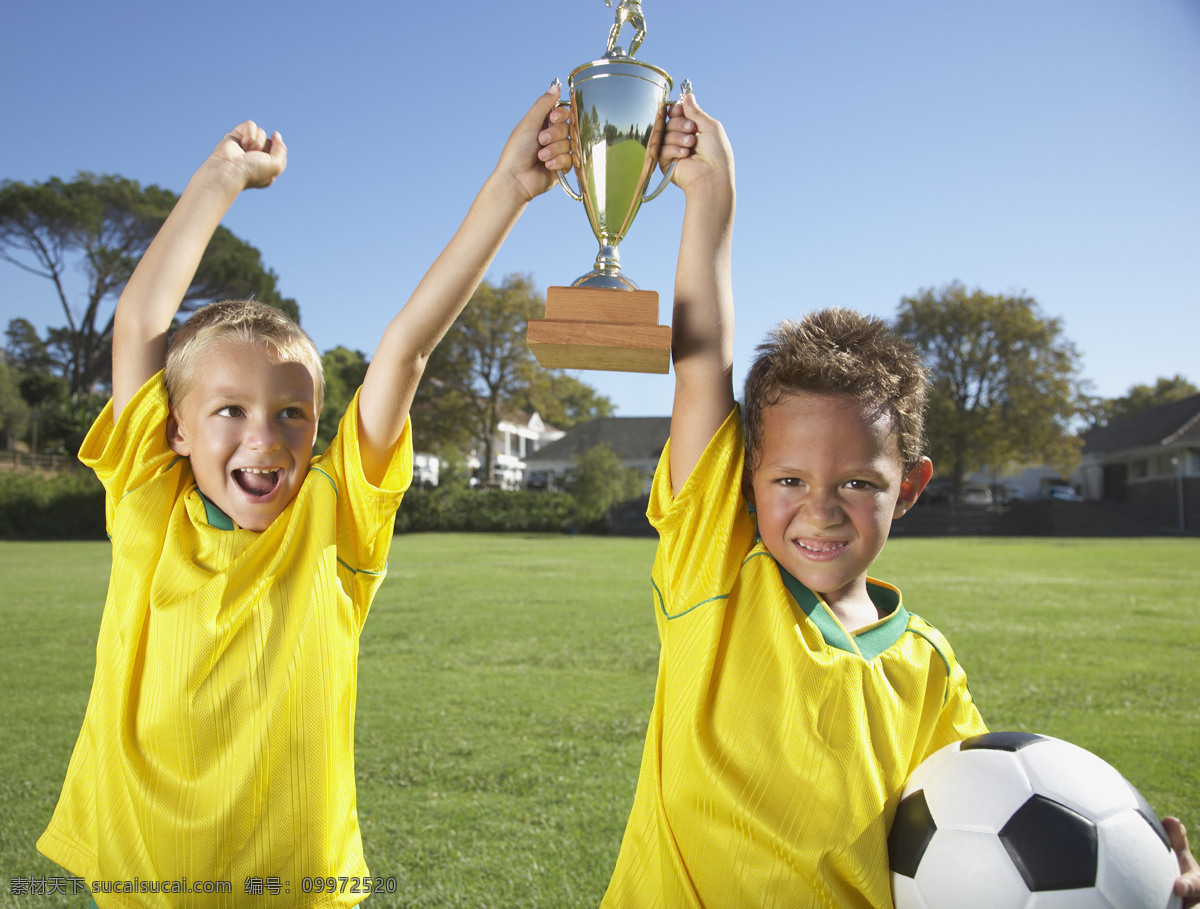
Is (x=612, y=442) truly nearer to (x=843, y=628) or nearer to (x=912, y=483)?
(x=912, y=483)

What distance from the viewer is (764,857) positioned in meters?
1.44

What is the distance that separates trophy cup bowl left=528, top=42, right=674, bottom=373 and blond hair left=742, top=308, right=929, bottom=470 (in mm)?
234

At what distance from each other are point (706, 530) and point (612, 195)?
32.3 inches

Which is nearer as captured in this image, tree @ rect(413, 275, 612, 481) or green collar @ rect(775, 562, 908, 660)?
green collar @ rect(775, 562, 908, 660)

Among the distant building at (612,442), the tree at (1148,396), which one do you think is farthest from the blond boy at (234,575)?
the tree at (1148,396)

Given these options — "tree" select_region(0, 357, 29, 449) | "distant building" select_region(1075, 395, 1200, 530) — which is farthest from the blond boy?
"tree" select_region(0, 357, 29, 449)

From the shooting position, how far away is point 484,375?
40156 mm

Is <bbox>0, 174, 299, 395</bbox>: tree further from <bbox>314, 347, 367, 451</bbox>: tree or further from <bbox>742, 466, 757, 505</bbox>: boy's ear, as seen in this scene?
<bbox>742, 466, 757, 505</bbox>: boy's ear

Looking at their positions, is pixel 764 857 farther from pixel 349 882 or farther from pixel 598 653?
pixel 598 653

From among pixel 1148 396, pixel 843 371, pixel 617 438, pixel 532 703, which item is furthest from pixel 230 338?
pixel 1148 396

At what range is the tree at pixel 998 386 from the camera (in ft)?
115

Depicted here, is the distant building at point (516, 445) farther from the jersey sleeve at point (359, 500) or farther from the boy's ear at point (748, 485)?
the boy's ear at point (748, 485)

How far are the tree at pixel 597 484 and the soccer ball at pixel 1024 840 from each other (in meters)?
27.6

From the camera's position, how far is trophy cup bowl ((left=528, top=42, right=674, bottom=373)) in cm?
156
